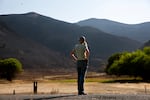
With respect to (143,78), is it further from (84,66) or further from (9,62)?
(84,66)

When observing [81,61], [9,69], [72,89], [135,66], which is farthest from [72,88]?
[9,69]

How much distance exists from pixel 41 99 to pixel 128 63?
365 feet

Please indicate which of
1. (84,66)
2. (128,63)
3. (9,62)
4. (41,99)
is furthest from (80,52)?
(9,62)

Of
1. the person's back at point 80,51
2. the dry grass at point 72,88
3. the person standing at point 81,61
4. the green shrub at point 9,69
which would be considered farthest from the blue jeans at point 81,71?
the green shrub at point 9,69

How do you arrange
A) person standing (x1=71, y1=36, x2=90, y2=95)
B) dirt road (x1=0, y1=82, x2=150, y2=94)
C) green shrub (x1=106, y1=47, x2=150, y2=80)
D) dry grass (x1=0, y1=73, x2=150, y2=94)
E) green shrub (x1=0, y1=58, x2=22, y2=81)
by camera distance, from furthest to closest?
green shrub (x1=0, y1=58, x2=22, y2=81) → green shrub (x1=106, y1=47, x2=150, y2=80) → dry grass (x1=0, y1=73, x2=150, y2=94) → dirt road (x1=0, y1=82, x2=150, y2=94) → person standing (x1=71, y1=36, x2=90, y2=95)

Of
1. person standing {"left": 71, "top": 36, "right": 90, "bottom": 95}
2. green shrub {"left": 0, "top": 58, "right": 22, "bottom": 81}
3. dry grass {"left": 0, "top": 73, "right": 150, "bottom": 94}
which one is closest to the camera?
person standing {"left": 71, "top": 36, "right": 90, "bottom": 95}

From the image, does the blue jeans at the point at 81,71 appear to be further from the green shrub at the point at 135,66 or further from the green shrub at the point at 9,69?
the green shrub at the point at 9,69

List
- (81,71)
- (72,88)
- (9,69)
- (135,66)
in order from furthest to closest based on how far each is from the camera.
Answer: (9,69) < (135,66) < (72,88) < (81,71)

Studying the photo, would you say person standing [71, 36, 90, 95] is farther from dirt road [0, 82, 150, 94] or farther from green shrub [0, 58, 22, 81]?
green shrub [0, 58, 22, 81]

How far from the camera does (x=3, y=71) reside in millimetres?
146500

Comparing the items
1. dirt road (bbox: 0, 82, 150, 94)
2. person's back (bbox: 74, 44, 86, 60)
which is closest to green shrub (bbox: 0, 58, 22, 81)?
dirt road (bbox: 0, 82, 150, 94)

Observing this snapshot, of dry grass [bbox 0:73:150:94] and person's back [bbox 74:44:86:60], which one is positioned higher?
person's back [bbox 74:44:86:60]

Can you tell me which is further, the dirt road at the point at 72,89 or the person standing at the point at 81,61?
the dirt road at the point at 72,89

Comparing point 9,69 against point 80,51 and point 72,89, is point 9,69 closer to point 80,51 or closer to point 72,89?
point 72,89
